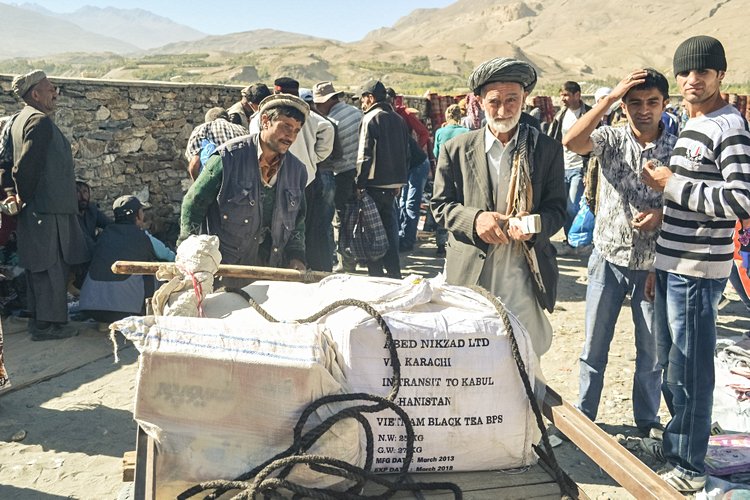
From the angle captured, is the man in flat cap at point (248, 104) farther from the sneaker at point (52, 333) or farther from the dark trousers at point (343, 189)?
the sneaker at point (52, 333)

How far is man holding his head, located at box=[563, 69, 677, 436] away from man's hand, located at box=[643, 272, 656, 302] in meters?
0.01

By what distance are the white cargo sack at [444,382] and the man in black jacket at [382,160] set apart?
4.36 metres

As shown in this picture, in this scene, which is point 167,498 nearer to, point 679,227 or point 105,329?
point 679,227

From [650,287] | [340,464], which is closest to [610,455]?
[340,464]

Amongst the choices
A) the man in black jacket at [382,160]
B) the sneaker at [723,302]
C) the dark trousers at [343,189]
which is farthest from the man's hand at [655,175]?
the sneaker at [723,302]

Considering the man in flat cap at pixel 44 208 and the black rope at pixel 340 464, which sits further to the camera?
the man in flat cap at pixel 44 208

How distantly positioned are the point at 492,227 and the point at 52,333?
4.28 metres

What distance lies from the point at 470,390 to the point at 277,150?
193 cm

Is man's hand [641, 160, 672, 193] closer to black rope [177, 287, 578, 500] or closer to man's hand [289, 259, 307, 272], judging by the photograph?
Answer: black rope [177, 287, 578, 500]

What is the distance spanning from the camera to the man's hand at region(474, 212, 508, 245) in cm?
295

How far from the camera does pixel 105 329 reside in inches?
225

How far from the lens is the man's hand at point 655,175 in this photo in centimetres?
305

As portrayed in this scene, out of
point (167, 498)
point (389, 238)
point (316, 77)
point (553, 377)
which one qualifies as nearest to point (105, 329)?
point (389, 238)

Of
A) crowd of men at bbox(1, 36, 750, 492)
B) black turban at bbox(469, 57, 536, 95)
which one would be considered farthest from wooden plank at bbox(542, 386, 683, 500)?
black turban at bbox(469, 57, 536, 95)
